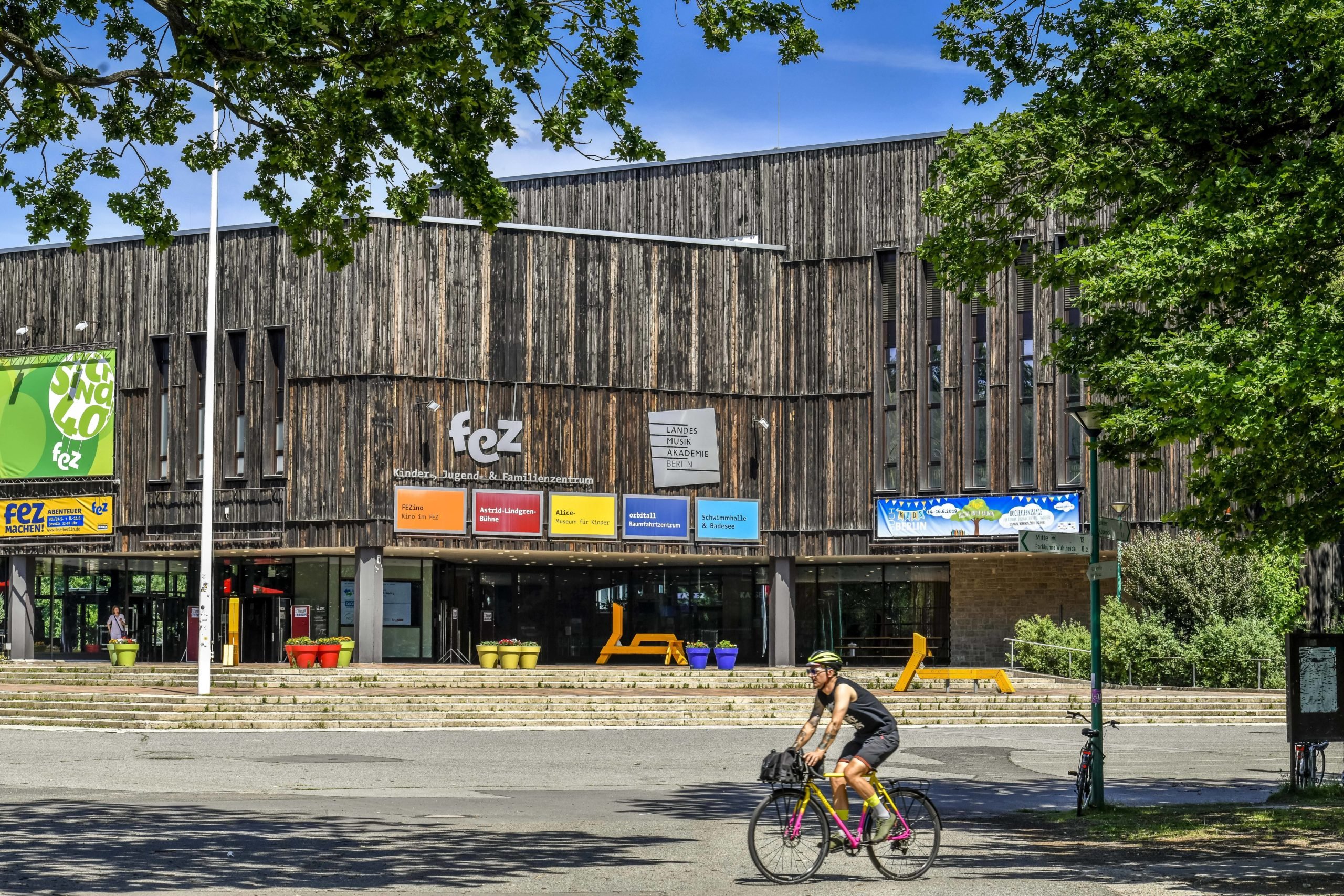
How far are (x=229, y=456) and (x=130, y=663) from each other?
5.86m

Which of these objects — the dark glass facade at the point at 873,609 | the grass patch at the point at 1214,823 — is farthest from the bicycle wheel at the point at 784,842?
the dark glass facade at the point at 873,609

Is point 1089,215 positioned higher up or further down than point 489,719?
higher up

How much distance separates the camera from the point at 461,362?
39594 millimetres

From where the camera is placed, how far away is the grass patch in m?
12.8

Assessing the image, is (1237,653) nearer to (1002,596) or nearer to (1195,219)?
(1002,596)

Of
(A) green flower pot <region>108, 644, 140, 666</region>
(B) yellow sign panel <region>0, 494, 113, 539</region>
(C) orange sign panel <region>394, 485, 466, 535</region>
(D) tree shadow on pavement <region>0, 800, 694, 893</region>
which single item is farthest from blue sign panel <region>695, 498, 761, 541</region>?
(D) tree shadow on pavement <region>0, 800, 694, 893</region>

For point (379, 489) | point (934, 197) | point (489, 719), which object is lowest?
point (489, 719)

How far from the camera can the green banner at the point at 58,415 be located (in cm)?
4159

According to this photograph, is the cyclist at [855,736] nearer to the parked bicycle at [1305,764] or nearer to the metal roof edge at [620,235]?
the parked bicycle at [1305,764]

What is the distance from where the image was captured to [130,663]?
1485 inches

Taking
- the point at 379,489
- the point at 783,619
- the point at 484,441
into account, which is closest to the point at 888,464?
the point at 783,619

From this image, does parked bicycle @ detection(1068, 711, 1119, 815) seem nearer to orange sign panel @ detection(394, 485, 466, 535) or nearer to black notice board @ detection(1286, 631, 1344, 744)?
black notice board @ detection(1286, 631, 1344, 744)

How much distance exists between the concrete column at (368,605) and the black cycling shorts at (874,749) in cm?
2907

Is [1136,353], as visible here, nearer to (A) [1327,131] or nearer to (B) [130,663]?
(A) [1327,131]
